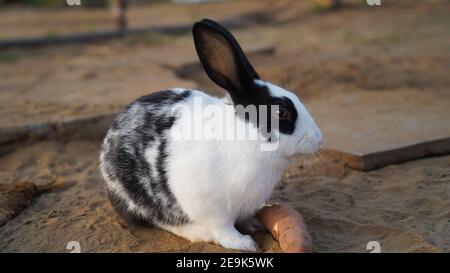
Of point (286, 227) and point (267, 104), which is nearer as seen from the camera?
point (267, 104)

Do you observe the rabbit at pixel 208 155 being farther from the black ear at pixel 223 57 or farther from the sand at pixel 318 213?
the sand at pixel 318 213

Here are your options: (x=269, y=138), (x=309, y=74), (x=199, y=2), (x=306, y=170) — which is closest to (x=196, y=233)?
(x=269, y=138)

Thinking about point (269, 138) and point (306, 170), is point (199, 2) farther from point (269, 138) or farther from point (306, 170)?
point (269, 138)

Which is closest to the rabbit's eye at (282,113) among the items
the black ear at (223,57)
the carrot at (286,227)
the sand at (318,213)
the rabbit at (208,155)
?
the rabbit at (208,155)

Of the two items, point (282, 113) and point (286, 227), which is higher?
point (282, 113)

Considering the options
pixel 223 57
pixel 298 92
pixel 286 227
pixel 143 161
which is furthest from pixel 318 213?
pixel 298 92

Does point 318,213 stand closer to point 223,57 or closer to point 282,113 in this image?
point 282,113
